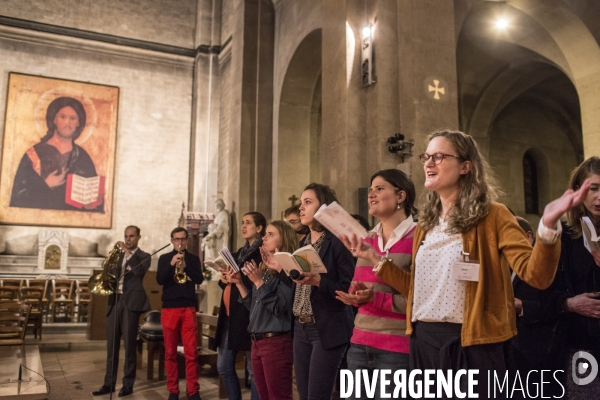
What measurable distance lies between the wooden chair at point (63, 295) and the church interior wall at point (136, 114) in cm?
202

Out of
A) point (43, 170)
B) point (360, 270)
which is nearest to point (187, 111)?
point (43, 170)

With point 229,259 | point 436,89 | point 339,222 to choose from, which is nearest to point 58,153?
point 436,89

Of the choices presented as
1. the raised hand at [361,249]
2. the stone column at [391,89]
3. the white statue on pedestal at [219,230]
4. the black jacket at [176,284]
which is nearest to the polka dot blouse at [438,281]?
the raised hand at [361,249]

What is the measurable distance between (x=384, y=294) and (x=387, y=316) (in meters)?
0.10

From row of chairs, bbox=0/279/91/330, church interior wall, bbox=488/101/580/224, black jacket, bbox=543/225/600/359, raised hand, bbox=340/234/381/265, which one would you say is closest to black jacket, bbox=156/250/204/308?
raised hand, bbox=340/234/381/265

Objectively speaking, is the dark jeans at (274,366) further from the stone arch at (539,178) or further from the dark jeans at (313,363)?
the stone arch at (539,178)

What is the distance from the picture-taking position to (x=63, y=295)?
51.3 feet

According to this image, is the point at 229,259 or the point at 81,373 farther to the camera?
the point at 81,373

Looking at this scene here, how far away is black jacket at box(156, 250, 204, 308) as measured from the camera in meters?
5.47

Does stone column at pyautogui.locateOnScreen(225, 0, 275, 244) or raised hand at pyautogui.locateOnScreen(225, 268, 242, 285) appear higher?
stone column at pyautogui.locateOnScreen(225, 0, 275, 244)

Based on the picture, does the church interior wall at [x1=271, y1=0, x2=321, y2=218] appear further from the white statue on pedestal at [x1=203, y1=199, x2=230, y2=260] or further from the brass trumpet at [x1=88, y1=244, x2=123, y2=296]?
the brass trumpet at [x1=88, y1=244, x2=123, y2=296]

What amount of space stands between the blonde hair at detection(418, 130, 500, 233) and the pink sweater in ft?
1.47

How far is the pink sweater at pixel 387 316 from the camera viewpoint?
2.56 metres

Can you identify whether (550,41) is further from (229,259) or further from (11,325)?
(11,325)
